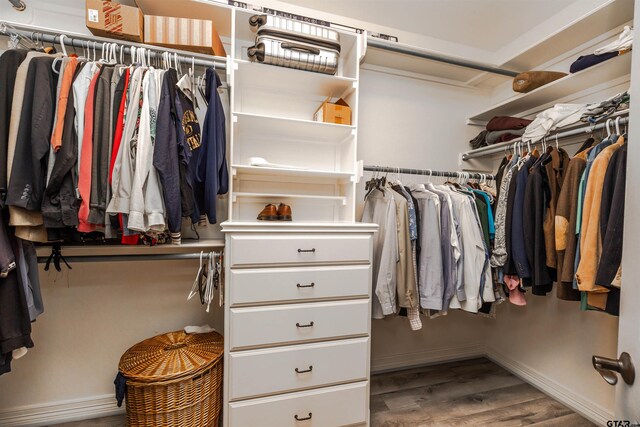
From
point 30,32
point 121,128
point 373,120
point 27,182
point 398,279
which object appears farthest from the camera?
point 373,120

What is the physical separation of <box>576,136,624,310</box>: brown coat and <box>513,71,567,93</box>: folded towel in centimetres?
74

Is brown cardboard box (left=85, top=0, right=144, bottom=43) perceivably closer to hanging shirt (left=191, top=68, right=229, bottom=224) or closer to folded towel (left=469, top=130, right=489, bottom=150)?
hanging shirt (left=191, top=68, right=229, bottom=224)

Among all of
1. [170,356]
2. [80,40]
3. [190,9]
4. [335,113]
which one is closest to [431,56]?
[335,113]

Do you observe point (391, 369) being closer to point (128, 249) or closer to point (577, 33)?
point (128, 249)

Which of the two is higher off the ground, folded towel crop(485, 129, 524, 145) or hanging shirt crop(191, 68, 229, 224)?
folded towel crop(485, 129, 524, 145)

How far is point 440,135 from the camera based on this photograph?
2.23 m

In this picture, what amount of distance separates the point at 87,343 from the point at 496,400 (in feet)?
8.33

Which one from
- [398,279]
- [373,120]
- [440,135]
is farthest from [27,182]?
[440,135]

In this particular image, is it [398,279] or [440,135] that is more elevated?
[440,135]

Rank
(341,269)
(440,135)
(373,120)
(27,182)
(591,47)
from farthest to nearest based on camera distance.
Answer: (440,135) < (373,120) < (591,47) < (341,269) < (27,182)

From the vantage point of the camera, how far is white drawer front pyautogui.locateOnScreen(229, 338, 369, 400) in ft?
4.04

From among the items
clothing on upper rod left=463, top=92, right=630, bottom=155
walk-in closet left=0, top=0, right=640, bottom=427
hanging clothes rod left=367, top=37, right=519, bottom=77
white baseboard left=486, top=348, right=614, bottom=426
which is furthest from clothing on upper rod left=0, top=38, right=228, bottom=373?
white baseboard left=486, top=348, right=614, bottom=426

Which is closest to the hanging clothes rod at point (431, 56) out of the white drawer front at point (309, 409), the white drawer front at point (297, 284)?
the white drawer front at point (297, 284)

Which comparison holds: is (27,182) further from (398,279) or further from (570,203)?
(570,203)
